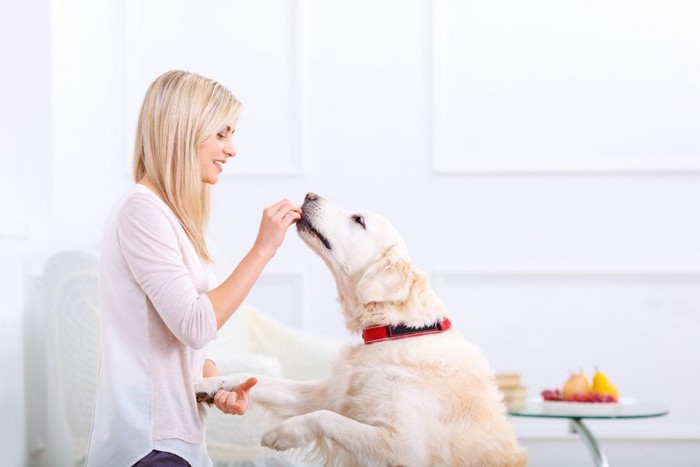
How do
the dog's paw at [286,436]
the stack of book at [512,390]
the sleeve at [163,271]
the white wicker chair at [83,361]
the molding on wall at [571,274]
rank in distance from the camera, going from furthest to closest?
the molding on wall at [571,274] → the stack of book at [512,390] → the white wicker chair at [83,361] → the dog's paw at [286,436] → the sleeve at [163,271]

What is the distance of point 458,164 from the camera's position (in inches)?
155

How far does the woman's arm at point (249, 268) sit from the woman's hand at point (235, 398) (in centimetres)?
13

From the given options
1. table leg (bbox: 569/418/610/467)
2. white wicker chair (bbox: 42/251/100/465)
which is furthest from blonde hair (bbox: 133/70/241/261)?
table leg (bbox: 569/418/610/467)

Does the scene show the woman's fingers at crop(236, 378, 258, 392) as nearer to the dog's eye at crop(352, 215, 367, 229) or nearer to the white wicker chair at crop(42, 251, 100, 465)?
the dog's eye at crop(352, 215, 367, 229)

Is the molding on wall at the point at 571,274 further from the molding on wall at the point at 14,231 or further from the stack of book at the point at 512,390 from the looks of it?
the molding on wall at the point at 14,231

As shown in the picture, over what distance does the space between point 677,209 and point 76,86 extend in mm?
2504

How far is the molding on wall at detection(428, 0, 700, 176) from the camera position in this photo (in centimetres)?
389

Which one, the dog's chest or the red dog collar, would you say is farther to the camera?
the red dog collar

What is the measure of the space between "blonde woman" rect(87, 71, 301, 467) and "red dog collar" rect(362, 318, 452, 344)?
30 centimetres

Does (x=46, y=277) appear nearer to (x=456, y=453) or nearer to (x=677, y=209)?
(x=456, y=453)

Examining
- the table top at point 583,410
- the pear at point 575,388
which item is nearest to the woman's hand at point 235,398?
the table top at point 583,410

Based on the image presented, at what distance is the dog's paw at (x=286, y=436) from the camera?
176 cm

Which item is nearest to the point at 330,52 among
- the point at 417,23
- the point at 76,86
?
the point at 417,23

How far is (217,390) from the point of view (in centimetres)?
188
